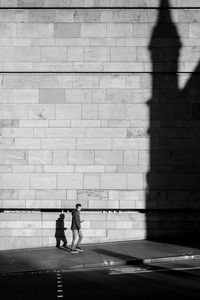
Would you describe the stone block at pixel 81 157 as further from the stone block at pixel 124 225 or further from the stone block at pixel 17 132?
the stone block at pixel 124 225

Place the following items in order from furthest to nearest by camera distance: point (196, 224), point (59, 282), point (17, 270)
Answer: point (196, 224)
point (17, 270)
point (59, 282)

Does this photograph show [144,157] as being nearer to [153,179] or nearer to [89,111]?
[153,179]

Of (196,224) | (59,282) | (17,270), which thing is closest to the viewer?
(59,282)

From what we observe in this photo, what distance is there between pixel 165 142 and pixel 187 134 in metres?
0.88

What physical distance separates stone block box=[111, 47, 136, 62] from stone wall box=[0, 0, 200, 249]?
0.04 m

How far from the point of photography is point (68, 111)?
1769cm

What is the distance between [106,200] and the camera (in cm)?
1747

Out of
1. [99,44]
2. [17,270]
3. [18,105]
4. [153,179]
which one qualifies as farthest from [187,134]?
[17,270]

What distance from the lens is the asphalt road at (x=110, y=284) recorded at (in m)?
10.1

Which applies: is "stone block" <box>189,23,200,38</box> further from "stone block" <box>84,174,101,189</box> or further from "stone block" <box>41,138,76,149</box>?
"stone block" <box>84,174,101,189</box>

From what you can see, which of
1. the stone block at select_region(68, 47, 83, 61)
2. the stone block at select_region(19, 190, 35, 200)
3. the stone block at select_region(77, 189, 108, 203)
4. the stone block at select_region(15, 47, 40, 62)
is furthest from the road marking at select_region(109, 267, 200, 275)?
the stone block at select_region(15, 47, 40, 62)

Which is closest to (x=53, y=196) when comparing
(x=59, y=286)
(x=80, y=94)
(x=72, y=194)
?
(x=72, y=194)

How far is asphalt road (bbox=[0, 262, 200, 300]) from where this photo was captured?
1010cm

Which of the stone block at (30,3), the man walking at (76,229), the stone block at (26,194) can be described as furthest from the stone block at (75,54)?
the man walking at (76,229)
